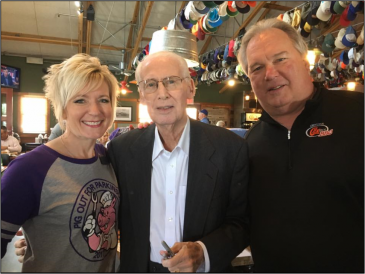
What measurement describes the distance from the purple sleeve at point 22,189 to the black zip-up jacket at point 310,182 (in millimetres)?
813

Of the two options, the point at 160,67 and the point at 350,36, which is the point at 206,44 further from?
the point at 160,67

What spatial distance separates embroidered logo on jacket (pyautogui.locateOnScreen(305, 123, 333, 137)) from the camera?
1029 mm

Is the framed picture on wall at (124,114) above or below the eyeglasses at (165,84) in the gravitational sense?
above

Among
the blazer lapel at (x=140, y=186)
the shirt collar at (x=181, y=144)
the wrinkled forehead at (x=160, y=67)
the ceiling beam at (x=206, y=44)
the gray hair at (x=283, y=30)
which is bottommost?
the blazer lapel at (x=140, y=186)

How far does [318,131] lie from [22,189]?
1.14 m

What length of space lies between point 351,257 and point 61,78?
1152mm

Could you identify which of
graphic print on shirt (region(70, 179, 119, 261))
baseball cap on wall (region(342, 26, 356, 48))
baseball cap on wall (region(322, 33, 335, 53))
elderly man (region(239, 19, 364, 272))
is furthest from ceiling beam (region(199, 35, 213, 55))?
graphic print on shirt (region(70, 179, 119, 261))

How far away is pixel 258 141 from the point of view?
1.26 metres

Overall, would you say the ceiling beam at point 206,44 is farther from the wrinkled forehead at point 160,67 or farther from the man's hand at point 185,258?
the man's hand at point 185,258

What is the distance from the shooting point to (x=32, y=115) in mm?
10086

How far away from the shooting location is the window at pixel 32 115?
399 inches

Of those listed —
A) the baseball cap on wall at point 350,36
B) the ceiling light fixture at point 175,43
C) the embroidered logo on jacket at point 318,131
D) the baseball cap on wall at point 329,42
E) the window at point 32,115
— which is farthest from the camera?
the window at point 32,115

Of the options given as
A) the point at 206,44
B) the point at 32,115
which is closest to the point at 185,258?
the point at 206,44

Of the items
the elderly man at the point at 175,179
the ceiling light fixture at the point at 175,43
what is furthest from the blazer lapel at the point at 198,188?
the ceiling light fixture at the point at 175,43
